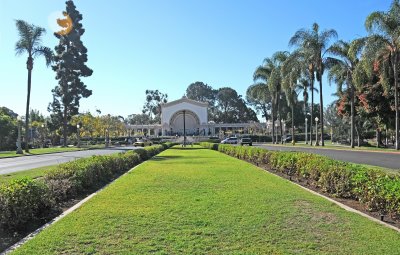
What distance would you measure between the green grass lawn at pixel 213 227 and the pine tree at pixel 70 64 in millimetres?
58692

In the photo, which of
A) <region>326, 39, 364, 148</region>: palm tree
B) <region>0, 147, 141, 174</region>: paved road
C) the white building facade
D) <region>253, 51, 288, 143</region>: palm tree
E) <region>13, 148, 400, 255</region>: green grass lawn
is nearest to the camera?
<region>13, 148, 400, 255</region>: green grass lawn

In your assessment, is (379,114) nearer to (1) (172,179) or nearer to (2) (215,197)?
(1) (172,179)

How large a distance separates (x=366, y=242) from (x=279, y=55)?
56786mm

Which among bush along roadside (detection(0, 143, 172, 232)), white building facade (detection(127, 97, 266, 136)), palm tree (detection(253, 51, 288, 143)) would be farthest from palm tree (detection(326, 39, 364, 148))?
white building facade (detection(127, 97, 266, 136))

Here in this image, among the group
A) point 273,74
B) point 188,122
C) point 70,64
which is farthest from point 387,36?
point 188,122

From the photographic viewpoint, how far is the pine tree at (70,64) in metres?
65.8

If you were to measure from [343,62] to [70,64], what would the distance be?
39698 mm

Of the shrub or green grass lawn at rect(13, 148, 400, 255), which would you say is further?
the shrub

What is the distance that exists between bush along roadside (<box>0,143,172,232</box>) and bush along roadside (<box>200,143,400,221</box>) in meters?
6.16

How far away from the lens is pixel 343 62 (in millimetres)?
45844

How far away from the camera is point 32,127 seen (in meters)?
92.1

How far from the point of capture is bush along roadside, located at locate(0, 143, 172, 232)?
23.4 ft

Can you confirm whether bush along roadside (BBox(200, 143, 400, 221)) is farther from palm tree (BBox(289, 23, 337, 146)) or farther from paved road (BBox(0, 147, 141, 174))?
palm tree (BBox(289, 23, 337, 146))

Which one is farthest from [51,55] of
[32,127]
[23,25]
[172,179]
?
[32,127]
